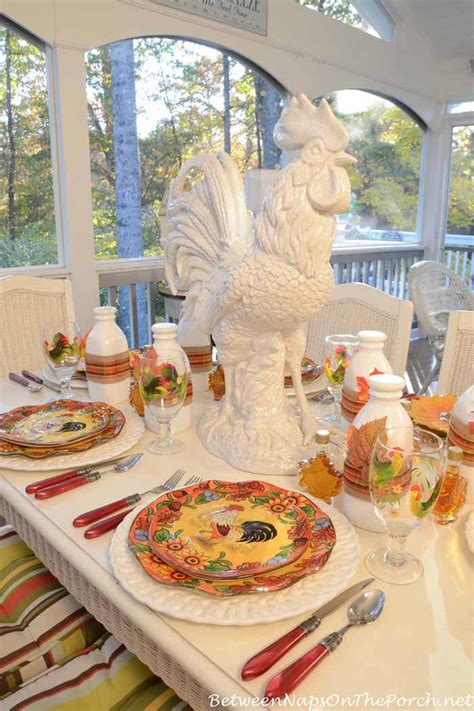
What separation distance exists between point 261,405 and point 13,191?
248 cm

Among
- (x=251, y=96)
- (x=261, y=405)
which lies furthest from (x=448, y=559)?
(x=251, y=96)

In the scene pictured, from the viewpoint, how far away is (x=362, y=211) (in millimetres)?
5156

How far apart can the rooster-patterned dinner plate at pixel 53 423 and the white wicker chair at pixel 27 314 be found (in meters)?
0.67

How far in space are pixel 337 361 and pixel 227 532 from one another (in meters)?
0.55

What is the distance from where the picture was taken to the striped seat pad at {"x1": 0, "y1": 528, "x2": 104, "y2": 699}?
92 cm

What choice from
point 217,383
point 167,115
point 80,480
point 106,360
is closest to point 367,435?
point 80,480

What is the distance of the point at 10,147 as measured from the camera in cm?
295

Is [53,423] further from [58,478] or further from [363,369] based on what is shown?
[363,369]

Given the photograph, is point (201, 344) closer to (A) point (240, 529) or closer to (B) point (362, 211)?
(A) point (240, 529)

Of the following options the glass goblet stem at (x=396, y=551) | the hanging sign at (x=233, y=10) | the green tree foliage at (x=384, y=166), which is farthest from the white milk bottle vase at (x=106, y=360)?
the green tree foliage at (x=384, y=166)

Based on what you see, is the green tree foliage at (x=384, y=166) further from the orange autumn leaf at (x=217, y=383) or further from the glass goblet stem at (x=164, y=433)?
the glass goblet stem at (x=164, y=433)

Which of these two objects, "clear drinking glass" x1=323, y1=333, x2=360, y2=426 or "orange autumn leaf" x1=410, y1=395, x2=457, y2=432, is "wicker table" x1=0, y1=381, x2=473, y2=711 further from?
"clear drinking glass" x1=323, y1=333, x2=360, y2=426

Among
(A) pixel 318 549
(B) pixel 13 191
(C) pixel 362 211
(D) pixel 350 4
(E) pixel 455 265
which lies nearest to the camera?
(A) pixel 318 549

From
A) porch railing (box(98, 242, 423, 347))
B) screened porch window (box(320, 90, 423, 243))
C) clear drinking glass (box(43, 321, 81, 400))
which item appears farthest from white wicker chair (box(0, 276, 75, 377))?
screened porch window (box(320, 90, 423, 243))
